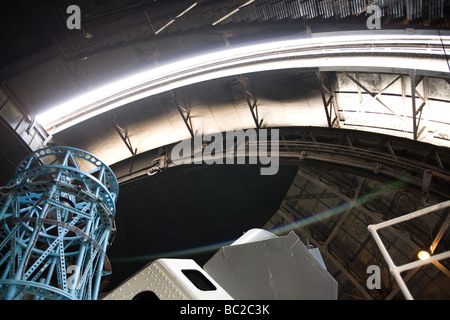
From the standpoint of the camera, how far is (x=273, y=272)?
666 cm

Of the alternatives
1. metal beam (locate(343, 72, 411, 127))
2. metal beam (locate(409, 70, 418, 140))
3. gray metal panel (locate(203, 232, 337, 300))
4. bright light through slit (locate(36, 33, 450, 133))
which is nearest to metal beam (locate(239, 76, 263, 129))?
bright light through slit (locate(36, 33, 450, 133))

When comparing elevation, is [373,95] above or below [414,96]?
above

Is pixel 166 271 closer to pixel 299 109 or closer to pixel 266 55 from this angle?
pixel 266 55

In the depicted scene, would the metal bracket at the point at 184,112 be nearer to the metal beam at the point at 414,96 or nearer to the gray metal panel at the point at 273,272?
the gray metal panel at the point at 273,272

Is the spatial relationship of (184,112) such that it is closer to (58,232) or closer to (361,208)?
(58,232)

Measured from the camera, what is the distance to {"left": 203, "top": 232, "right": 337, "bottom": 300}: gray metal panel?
20.6ft

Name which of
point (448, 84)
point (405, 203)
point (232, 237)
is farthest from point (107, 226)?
point (232, 237)

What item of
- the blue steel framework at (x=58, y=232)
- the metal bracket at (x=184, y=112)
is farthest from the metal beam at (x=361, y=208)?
the blue steel framework at (x=58, y=232)

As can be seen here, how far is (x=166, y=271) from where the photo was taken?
5266 mm

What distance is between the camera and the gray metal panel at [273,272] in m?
6.28

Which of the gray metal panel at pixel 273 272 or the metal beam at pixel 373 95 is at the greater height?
the metal beam at pixel 373 95

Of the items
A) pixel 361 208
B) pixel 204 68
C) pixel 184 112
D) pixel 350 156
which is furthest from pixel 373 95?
pixel 184 112

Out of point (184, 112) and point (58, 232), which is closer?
point (58, 232)

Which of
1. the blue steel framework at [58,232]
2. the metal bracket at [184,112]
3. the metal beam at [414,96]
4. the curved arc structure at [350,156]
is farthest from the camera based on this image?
the metal bracket at [184,112]
